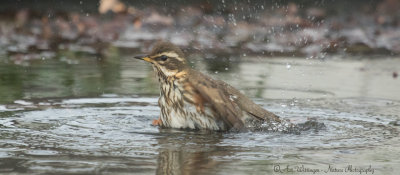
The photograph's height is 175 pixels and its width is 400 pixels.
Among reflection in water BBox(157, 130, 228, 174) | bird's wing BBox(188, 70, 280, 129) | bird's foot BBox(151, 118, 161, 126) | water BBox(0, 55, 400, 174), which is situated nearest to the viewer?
reflection in water BBox(157, 130, 228, 174)

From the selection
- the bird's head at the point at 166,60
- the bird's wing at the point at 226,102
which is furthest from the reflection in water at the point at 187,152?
the bird's head at the point at 166,60

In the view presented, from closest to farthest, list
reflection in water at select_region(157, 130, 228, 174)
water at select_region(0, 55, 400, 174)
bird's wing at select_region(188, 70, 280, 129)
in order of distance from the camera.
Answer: reflection in water at select_region(157, 130, 228, 174) → water at select_region(0, 55, 400, 174) → bird's wing at select_region(188, 70, 280, 129)

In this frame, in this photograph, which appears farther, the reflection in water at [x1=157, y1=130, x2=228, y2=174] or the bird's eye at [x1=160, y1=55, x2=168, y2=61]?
the bird's eye at [x1=160, y1=55, x2=168, y2=61]

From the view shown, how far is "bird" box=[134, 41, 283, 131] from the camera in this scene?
779 centimetres

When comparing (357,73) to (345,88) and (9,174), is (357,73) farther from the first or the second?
(9,174)

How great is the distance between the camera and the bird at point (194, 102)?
7.79m

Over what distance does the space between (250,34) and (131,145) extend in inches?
461

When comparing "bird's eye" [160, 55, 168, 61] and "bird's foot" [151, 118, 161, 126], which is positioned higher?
"bird's eye" [160, 55, 168, 61]

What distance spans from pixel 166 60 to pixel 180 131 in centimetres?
79

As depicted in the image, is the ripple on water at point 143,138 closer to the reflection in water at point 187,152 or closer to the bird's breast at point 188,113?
the reflection in water at point 187,152

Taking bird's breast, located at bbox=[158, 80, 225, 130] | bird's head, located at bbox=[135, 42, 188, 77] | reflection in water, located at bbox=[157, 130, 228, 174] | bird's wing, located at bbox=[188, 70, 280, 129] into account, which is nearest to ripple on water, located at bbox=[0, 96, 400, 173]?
reflection in water, located at bbox=[157, 130, 228, 174]

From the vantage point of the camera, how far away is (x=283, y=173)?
5.80 meters

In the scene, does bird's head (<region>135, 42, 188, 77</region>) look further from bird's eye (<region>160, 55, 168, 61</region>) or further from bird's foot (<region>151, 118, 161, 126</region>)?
bird's foot (<region>151, 118, 161, 126</region>)

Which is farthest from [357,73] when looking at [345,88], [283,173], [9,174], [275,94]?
[9,174]
